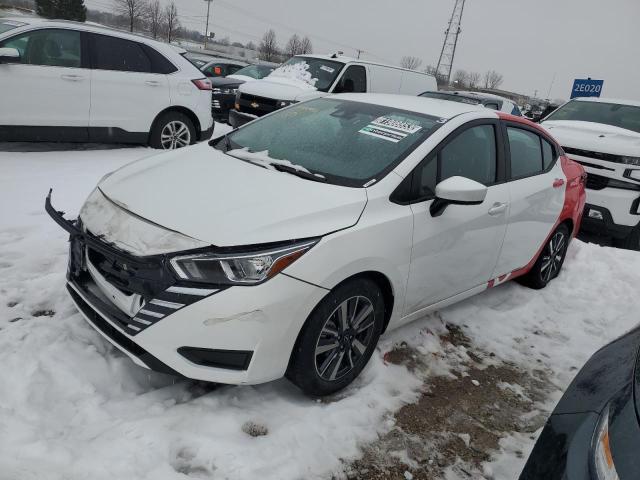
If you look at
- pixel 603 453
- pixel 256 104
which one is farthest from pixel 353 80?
pixel 603 453

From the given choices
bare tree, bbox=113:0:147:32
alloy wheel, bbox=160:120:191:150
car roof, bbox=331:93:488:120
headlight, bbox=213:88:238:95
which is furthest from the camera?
bare tree, bbox=113:0:147:32

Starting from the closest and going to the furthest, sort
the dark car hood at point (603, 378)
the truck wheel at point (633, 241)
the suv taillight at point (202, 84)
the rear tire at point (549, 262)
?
the dark car hood at point (603, 378), the rear tire at point (549, 262), the truck wheel at point (633, 241), the suv taillight at point (202, 84)

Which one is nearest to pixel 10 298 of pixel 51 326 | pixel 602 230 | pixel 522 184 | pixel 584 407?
pixel 51 326

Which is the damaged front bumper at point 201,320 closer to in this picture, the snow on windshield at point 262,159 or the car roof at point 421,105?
the snow on windshield at point 262,159

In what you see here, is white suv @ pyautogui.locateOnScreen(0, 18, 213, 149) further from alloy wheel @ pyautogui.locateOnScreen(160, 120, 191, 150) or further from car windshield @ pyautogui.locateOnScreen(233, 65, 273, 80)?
car windshield @ pyautogui.locateOnScreen(233, 65, 273, 80)

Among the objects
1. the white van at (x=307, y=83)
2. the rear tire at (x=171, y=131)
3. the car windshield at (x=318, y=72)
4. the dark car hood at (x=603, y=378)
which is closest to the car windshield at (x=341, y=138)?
the dark car hood at (x=603, y=378)

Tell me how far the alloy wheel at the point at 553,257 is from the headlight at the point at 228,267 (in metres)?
3.36

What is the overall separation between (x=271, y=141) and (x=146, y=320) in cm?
166

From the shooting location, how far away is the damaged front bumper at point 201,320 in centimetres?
232

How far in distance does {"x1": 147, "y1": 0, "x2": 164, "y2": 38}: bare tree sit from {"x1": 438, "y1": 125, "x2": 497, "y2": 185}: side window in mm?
60124

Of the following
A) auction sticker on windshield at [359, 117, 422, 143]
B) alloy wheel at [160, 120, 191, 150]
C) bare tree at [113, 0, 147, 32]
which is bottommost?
alloy wheel at [160, 120, 191, 150]

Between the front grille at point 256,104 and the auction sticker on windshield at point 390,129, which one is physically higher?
the auction sticker on windshield at point 390,129

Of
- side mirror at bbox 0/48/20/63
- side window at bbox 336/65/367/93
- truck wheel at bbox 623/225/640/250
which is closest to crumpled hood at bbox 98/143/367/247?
side mirror at bbox 0/48/20/63

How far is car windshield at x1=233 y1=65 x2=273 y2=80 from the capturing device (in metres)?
14.8
